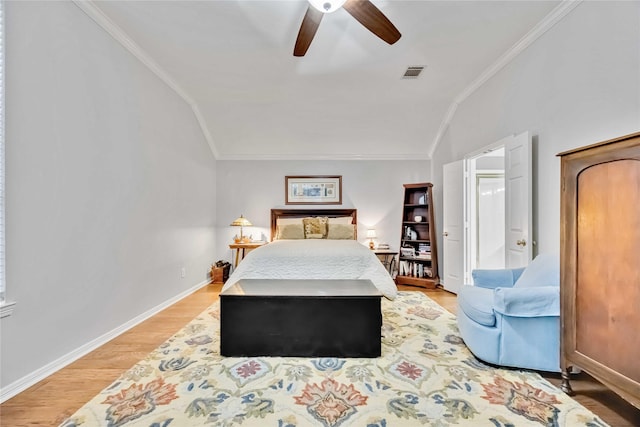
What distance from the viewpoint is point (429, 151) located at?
567 centimetres

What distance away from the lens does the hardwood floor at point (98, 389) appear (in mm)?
1749

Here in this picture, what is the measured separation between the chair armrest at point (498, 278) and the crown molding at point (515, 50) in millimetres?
2254

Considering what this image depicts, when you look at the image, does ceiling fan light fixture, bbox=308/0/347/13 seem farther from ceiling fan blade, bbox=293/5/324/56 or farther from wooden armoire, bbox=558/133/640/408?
wooden armoire, bbox=558/133/640/408

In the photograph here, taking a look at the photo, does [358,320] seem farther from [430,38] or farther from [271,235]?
[271,235]

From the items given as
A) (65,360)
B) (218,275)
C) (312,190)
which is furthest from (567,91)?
(218,275)

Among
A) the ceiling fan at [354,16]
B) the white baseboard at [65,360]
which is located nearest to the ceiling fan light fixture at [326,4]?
the ceiling fan at [354,16]

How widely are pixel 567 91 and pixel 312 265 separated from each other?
2.97 m

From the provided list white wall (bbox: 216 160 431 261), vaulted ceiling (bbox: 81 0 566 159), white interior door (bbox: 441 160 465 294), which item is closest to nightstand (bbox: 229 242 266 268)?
white wall (bbox: 216 160 431 261)

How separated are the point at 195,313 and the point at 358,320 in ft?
7.15

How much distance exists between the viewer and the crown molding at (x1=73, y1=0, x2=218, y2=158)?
2557 millimetres

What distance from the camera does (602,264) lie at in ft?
5.69

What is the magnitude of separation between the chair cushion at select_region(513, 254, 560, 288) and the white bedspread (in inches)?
61.9

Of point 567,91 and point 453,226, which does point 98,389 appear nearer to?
point 567,91

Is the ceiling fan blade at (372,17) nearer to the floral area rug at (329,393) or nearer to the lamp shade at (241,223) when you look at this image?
the floral area rug at (329,393)
